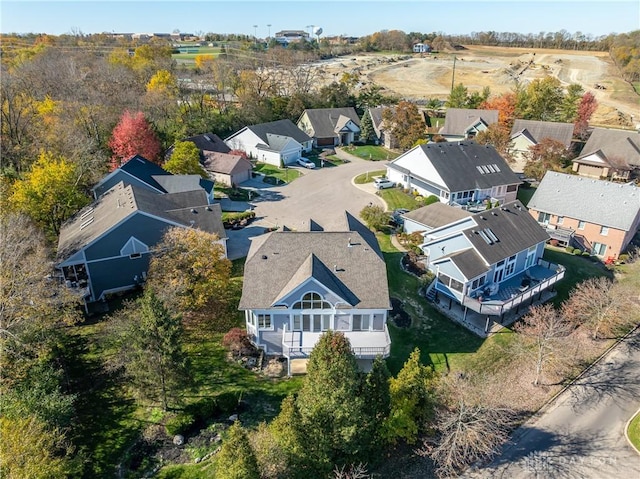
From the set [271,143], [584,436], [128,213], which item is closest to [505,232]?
[584,436]

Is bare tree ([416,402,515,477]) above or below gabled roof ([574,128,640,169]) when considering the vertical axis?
below

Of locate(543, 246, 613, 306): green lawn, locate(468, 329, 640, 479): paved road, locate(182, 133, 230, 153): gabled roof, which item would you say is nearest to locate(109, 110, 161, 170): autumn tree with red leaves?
locate(182, 133, 230, 153): gabled roof

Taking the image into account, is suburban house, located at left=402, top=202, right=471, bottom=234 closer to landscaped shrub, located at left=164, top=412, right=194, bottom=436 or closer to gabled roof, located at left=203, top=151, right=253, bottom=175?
gabled roof, located at left=203, top=151, right=253, bottom=175

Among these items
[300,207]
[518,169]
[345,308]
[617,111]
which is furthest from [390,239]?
[617,111]

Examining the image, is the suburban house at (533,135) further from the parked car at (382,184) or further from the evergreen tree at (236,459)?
the evergreen tree at (236,459)

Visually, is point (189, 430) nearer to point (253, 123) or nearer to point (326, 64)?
point (253, 123)
